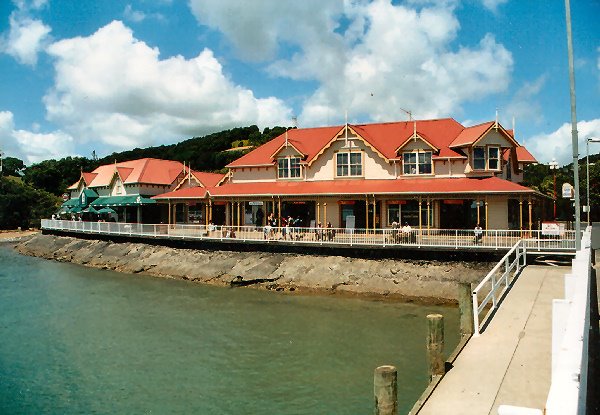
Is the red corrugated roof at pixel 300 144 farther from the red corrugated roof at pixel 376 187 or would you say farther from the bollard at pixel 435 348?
the bollard at pixel 435 348

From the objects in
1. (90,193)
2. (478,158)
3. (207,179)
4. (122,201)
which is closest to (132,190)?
(122,201)

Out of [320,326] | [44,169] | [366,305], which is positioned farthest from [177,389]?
[44,169]

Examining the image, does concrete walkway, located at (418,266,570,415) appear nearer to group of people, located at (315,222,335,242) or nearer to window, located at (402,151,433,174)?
group of people, located at (315,222,335,242)

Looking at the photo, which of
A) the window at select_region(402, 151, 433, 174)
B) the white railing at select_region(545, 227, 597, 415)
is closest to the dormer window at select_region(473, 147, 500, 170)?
the window at select_region(402, 151, 433, 174)

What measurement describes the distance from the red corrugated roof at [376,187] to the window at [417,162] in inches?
30.8

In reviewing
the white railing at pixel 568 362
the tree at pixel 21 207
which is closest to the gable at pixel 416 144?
the white railing at pixel 568 362

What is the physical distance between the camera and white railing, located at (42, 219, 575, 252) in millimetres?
22609

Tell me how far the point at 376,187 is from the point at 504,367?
66.5 feet

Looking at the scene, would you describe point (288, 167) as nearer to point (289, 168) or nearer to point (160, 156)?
point (289, 168)

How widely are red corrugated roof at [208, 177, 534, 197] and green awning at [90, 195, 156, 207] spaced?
1135 centimetres

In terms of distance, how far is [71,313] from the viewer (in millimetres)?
21438

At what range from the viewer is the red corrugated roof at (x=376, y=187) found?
26.1 meters

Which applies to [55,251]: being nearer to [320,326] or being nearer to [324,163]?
[324,163]

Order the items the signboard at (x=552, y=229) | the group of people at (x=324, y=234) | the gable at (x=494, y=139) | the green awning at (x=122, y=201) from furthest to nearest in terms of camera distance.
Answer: the green awning at (x=122, y=201) → the gable at (x=494, y=139) → the group of people at (x=324, y=234) → the signboard at (x=552, y=229)
